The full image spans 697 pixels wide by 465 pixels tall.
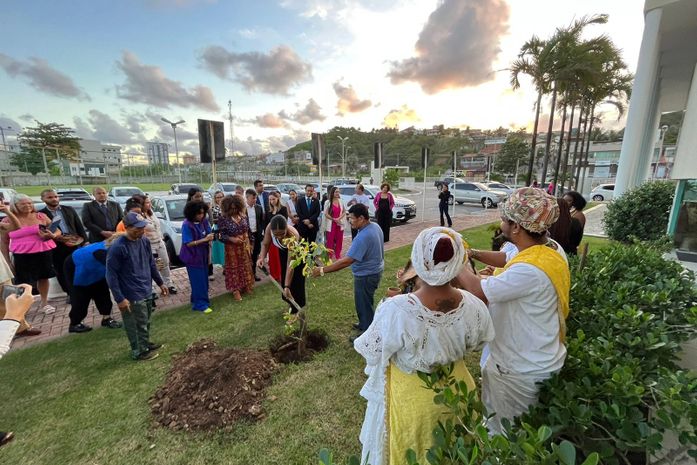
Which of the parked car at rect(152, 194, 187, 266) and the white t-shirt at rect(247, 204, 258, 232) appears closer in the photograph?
the white t-shirt at rect(247, 204, 258, 232)

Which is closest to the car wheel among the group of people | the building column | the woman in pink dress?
the woman in pink dress

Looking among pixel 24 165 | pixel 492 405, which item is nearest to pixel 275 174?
pixel 24 165

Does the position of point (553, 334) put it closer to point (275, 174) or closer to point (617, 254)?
point (617, 254)

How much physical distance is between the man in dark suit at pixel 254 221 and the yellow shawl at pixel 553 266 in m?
5.90

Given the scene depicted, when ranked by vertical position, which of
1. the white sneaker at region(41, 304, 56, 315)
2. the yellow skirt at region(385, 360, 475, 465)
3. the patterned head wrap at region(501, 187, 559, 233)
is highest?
the patterned head wrap at region(501, 187, 559, 233)

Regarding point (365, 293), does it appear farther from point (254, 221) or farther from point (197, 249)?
point (254, 221)

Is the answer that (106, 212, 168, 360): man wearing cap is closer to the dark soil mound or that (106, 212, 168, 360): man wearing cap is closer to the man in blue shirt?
the dark soil mound

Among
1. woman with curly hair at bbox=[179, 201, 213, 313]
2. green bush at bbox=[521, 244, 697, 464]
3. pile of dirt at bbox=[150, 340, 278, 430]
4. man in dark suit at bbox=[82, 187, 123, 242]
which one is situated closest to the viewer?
green bush at bbox=[521, 244, 697, 464]

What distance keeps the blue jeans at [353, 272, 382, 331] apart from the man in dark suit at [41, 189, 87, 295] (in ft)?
16.0

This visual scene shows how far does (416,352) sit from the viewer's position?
59.1 inches

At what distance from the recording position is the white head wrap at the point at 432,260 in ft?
4.61

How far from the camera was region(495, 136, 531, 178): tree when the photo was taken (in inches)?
2132

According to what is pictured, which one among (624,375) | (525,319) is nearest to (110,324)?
(525,319)

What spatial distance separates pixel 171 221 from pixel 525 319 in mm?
8330
